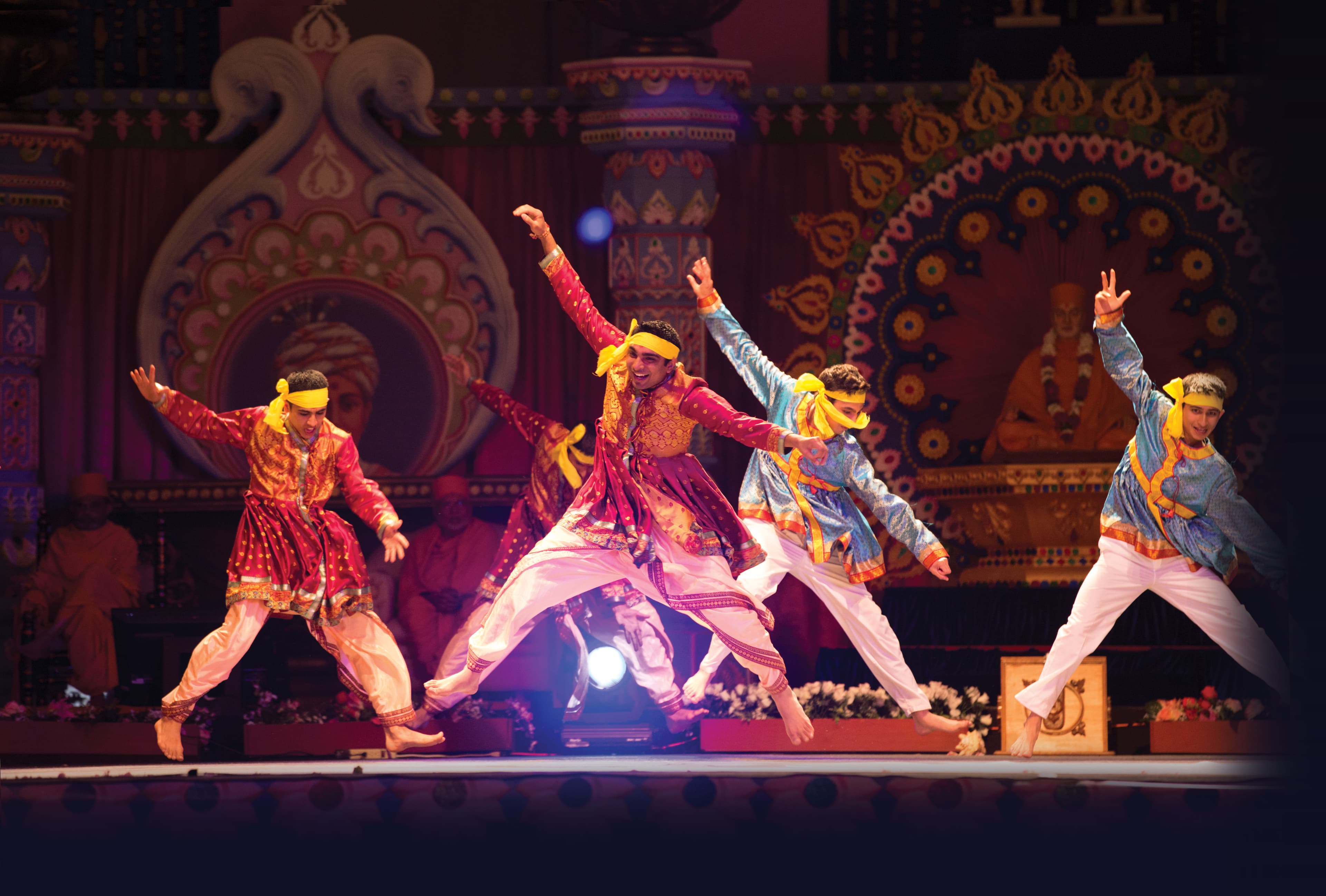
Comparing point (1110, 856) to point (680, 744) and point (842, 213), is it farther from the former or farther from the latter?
point (842, 213)

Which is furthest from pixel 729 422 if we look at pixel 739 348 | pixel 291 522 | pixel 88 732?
pixel 88 732

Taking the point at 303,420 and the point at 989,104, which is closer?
the point at 303,420

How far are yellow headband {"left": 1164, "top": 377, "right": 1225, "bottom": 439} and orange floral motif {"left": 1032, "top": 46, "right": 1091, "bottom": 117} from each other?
9.04 ft

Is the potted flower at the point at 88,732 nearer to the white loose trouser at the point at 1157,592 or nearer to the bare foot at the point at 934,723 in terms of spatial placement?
the bare foot at the point at 934,723

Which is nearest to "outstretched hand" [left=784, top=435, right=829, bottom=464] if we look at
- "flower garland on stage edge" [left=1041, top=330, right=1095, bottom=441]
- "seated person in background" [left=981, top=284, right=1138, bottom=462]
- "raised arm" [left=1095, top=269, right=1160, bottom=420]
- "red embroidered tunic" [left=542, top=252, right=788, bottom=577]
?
"red embroidered tunic" [left=542, top=252, right=788, bottom=577]

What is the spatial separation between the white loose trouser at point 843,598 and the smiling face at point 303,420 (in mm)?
1467

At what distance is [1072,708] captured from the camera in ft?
20.8

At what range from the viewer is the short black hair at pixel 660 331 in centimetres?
579

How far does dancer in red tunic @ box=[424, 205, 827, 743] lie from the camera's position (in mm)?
5801

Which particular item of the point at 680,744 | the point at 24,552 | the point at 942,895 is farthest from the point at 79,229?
the point at 942,895

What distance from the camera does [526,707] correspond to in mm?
6965

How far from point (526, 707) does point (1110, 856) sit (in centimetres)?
298

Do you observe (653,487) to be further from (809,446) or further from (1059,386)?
(1059,386)

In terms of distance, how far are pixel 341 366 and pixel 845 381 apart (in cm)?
324
